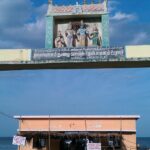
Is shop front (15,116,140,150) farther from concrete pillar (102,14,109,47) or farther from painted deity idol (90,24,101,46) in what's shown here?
concrete pillar (102,14,109,47)

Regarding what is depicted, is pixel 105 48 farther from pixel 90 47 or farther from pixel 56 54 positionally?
pixel 56 54

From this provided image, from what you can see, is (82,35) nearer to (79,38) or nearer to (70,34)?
(79,38)

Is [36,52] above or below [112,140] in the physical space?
above

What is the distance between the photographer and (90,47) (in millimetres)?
15922

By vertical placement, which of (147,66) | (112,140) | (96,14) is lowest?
(112,140)

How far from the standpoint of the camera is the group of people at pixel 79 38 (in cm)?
1650

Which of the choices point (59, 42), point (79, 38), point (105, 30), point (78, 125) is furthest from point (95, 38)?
point (78, 125)

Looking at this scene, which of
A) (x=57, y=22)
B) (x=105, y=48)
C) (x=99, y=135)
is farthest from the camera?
(x=99, y=135)

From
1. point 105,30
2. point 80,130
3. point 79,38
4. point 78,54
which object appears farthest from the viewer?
point 80,130

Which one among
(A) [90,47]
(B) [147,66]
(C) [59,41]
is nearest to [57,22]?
(C) [59,41]

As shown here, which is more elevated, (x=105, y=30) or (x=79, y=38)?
(x=105, y=30)

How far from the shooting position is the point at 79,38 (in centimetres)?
1670

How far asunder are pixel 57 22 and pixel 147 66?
400 centimetres

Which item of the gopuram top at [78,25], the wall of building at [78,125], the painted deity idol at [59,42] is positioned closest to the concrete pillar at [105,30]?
the gopuram top at [78,25]
